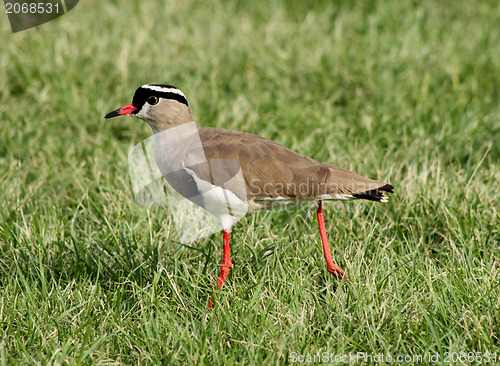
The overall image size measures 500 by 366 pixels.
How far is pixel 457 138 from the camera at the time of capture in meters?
5.57

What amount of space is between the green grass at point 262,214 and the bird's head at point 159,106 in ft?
2.40

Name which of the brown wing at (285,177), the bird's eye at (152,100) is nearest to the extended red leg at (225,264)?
the brown wing at (285,177)

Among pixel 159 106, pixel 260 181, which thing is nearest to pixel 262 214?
pixel 260 181

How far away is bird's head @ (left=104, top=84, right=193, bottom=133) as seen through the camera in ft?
13.7

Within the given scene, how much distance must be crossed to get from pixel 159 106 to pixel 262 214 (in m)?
1.20

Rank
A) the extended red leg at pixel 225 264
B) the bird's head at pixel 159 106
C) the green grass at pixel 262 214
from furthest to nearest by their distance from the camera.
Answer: the bird's head at pixel 159 106 → the extended red leg at pixel 225 264 → the green grass at pixel 262 214

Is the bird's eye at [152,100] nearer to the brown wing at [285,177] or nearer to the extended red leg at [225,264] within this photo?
the brown wing at [285,177]

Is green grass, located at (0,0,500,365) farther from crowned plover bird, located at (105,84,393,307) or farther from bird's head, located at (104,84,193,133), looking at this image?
bird's head, located at (104,84,193,133)

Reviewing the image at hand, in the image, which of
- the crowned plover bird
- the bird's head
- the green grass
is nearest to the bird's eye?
the bird's head

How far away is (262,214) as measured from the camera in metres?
4.77

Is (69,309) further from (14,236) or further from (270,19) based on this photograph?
(270,19)

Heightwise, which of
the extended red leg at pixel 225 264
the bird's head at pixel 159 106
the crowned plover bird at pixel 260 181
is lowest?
the extended red leg at pixel 225 264

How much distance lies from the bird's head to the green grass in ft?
2.40

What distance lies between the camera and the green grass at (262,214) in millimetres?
3428
